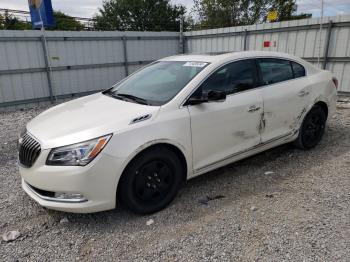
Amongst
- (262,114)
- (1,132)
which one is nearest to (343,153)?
(262,114)

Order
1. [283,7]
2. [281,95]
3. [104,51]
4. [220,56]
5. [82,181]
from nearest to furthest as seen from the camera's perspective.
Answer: [82,181]
[220,56]
[281,95]
[104,51]
[283,7]

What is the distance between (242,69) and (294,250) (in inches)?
88.4

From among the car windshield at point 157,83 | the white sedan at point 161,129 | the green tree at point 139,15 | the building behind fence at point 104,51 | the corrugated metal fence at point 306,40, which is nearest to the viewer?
the white sedan at point 161,129

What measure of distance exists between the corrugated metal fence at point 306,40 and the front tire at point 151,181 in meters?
4.42

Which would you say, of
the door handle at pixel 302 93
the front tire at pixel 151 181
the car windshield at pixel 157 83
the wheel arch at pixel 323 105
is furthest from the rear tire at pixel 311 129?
the front tire at pixel 151 181

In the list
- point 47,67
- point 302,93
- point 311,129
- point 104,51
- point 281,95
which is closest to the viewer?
point 281,95

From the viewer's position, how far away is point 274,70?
423 cm

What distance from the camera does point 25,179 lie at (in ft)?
10.1

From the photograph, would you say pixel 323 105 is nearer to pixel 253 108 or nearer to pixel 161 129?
pixel 253 108

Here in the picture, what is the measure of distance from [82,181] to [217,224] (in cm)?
137

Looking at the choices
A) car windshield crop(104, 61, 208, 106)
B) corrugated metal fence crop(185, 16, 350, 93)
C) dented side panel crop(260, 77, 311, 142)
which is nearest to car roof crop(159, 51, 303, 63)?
car windshield crop(104, 61, 208, 106)

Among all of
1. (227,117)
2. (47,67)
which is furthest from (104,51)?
(227,117)

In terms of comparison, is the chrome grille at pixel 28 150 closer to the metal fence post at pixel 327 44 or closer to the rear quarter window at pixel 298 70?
the rear quarter window at pixel 298 70

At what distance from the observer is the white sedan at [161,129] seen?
276 cm
